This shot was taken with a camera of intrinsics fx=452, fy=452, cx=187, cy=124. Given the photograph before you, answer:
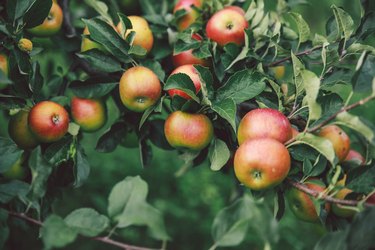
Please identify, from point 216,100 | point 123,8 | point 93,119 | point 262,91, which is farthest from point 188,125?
point 123,8

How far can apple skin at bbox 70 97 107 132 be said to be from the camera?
1.25 m

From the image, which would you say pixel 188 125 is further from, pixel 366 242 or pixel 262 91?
pixel 366 242

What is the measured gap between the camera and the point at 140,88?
1.08 metres

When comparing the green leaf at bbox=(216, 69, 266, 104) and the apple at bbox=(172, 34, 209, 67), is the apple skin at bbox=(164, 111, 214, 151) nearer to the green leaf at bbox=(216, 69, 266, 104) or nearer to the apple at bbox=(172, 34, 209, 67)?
the green leaf at bbox=(216, 69, 266, 104)

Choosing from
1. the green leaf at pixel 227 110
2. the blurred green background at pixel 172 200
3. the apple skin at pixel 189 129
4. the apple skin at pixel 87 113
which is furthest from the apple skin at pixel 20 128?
the blurred green background at pixel 172 200

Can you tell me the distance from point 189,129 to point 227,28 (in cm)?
34

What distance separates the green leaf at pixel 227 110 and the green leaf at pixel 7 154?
42cm

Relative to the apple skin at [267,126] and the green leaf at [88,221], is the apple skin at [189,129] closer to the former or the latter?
the apple skin at [267,126]

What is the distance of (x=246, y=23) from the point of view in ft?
4.20

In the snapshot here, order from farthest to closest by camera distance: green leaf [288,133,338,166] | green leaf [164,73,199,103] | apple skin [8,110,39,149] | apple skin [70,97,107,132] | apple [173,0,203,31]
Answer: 1. apple [173,0,203,31]
2. apple skin [70,97,107,132]
3. apple skin [8,110,39,149]
4. green leaf [164,73,199,103]
5. green leaf [288,133,338,166]

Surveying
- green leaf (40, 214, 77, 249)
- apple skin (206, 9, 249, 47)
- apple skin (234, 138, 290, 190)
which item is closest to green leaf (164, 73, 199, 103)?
apple skin (234, 138, 290, 190)

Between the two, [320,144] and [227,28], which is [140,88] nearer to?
[227,28]

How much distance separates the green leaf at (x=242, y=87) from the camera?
3.40ft

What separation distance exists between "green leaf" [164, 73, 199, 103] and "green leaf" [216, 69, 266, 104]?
0.25 ft
